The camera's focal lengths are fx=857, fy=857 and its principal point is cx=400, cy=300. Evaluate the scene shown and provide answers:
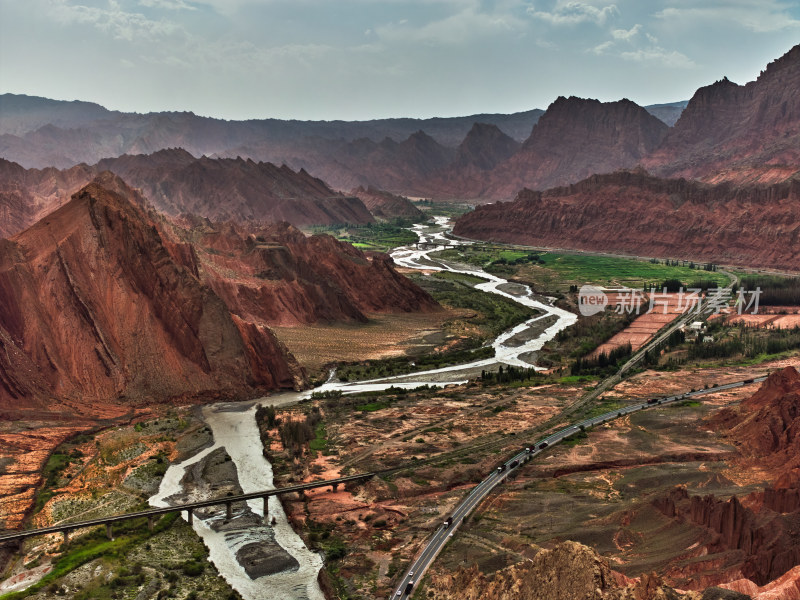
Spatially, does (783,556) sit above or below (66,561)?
above

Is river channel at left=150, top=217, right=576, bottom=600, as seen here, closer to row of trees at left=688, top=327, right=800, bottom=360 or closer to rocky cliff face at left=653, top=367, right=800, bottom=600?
rocky cliff face at left=653, top=367, right=800, bottom=600

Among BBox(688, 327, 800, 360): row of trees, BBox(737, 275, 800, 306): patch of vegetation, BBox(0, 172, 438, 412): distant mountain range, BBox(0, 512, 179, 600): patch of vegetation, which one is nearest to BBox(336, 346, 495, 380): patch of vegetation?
BBox(0, 172, 438, 412): distant mountain range

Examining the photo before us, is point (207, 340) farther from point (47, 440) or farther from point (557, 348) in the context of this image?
point (557, 348)

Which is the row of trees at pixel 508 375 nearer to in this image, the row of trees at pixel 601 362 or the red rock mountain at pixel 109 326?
the row of trees at pixel 601 362

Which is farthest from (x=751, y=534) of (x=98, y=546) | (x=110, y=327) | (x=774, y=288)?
(x=774, y=288)

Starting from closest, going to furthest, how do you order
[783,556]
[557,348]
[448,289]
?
[783,556], [557,348], [448,289]

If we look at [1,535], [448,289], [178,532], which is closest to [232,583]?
[178,532]

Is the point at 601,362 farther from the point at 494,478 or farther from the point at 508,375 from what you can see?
the point at 494,478
